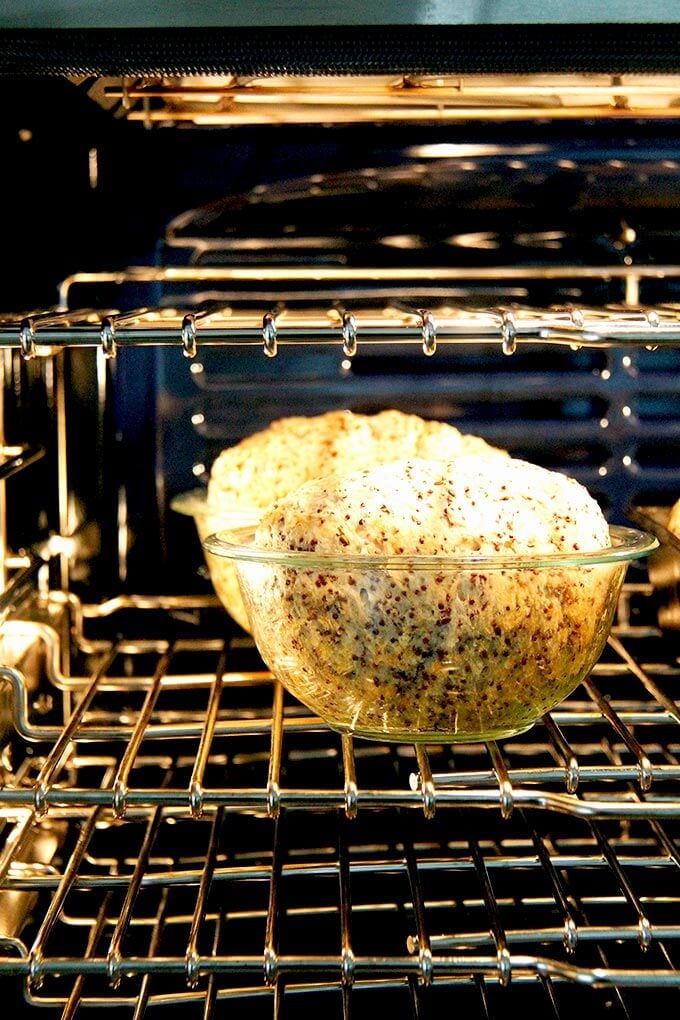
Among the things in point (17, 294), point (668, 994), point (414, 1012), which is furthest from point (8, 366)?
point (668, 994)

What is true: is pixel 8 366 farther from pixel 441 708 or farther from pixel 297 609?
pixel 441 708

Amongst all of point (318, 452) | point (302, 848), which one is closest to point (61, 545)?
point (318, 452)

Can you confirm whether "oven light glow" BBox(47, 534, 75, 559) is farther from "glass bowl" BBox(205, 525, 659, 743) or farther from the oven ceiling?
the oven ceiling

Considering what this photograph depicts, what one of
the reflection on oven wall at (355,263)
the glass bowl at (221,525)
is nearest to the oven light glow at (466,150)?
the reflection on oven wall at (355,263)

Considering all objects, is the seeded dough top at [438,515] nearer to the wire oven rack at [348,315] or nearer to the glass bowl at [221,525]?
the wire oven rack at [348,315]

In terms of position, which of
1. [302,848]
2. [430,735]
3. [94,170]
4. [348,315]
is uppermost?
[94,170]

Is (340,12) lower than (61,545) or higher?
higher

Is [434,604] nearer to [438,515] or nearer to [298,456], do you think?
[438,515]

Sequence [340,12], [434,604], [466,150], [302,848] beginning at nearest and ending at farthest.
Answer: [340,12], [434,604], [302,848], [466,150]
